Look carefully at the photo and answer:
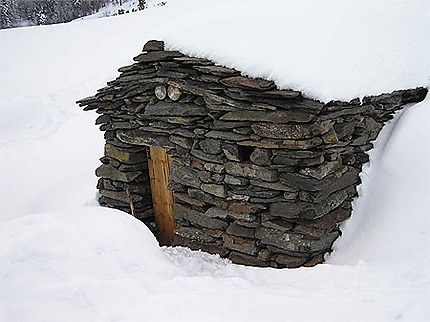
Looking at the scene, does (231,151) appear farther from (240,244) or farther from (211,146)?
(240,244)

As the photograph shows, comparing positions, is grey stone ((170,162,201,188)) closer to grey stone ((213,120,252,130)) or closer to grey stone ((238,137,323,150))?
grey stone ((213,120,252,130))

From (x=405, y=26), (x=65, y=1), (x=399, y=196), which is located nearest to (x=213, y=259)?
(x=399, y=196)

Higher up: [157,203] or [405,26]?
[405,26]

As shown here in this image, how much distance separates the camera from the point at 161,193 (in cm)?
608

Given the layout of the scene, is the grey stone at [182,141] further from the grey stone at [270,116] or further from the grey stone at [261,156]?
the grey stone at [261,156]

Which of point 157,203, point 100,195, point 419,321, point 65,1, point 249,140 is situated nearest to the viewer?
point 419,321

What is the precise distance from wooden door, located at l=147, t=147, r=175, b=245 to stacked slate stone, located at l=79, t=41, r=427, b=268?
14.6 inches

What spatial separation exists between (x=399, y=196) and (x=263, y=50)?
2.32 m

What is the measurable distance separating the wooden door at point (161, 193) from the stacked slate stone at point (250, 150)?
0.37m

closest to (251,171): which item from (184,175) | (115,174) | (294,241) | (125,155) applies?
(294,241)

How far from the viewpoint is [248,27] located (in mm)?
4996

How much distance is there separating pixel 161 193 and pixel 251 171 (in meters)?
2.05

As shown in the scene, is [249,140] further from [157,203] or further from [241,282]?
[157,203]

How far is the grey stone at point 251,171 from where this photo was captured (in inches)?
173
